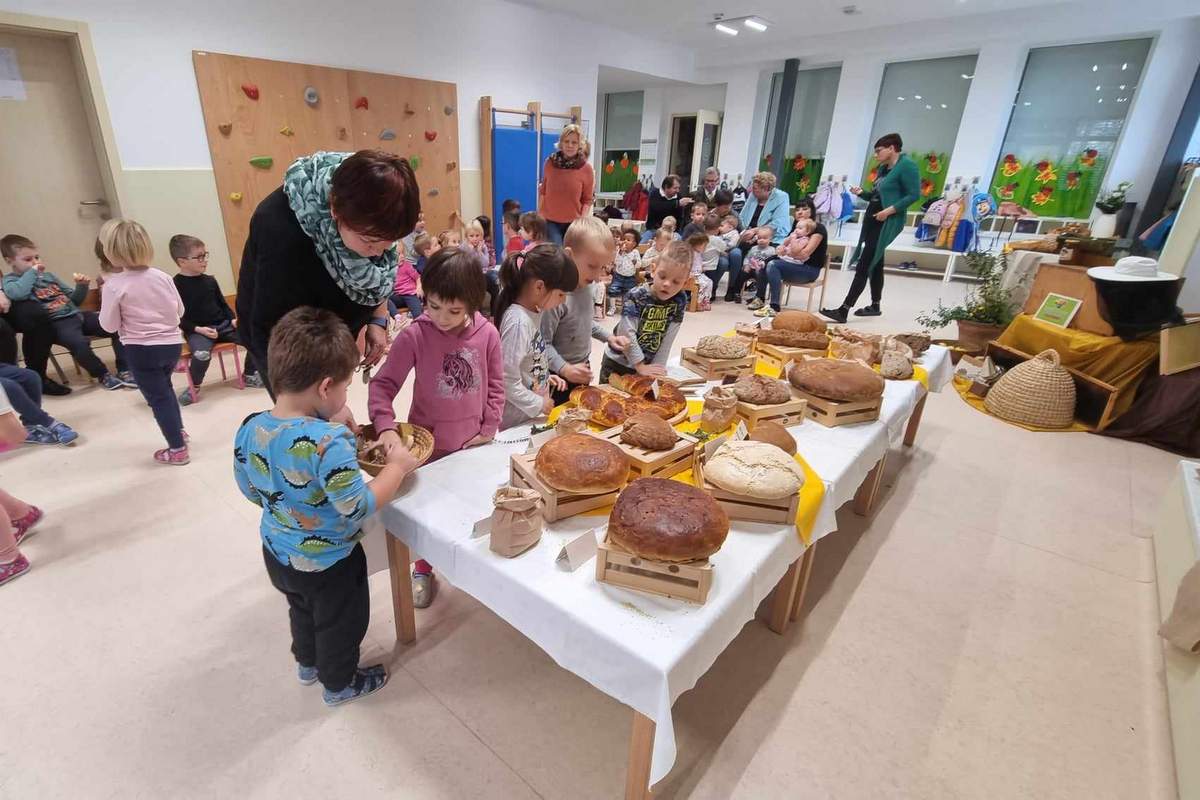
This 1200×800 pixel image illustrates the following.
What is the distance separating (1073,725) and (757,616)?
3.10 ft

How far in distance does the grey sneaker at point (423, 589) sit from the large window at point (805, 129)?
10177 millimetres

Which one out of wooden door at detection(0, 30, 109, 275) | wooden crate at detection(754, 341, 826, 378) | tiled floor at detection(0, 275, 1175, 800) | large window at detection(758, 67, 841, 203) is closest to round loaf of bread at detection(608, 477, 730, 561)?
tiled floor at detection(0, 275, 1175, 800)

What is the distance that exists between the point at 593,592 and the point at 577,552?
99 millimetres

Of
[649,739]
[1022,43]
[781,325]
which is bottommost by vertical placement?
[649,739]

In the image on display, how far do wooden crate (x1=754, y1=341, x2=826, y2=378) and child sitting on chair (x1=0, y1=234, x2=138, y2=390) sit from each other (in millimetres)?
3847

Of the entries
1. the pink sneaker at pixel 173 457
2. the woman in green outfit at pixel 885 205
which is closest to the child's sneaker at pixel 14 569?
the pink sneaker at pixel 173 457

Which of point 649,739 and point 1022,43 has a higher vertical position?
point 1022,43

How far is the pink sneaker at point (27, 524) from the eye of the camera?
229cm

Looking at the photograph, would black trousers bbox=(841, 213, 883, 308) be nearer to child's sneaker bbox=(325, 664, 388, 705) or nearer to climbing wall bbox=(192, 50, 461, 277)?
climbing wall bbox=(192, 50, 461, 277)

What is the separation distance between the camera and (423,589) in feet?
6.57

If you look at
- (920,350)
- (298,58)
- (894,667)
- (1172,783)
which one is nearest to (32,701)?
(894,667)

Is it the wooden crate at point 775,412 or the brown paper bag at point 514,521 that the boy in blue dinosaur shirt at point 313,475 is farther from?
the wooden crate at point 775,412

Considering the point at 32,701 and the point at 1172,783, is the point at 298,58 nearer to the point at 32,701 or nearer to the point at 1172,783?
the point at 32,701

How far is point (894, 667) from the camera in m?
1.84
